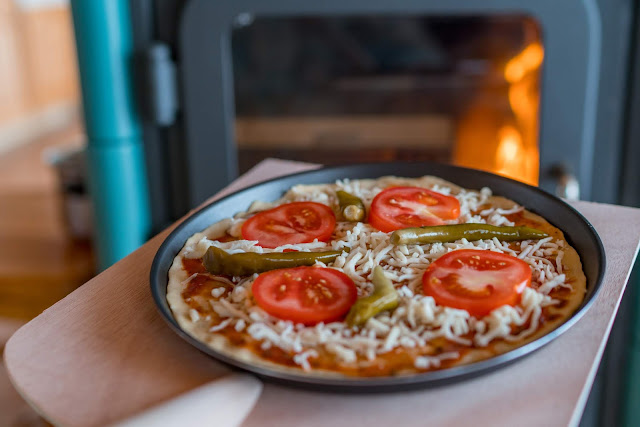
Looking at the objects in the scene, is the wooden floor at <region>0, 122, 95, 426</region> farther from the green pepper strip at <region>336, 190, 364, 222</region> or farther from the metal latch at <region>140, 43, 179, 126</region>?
the green pepper strip at <region>336, 190, 364, 222</region>

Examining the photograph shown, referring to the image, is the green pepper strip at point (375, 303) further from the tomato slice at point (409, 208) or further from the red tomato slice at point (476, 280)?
the tomato slice at point (409, 208)

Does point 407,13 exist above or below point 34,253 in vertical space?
above

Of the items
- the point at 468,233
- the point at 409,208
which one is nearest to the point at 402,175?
the point at 409,208

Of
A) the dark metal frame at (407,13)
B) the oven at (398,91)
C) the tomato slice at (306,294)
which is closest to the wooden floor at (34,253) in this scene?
the oven at (398,91)

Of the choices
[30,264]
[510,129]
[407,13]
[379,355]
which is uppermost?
[407,13]

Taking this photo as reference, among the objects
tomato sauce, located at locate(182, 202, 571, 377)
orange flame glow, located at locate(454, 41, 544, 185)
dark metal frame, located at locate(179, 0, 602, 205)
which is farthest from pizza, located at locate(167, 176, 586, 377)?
orange flame glow, located at locate(454, 41, 544, 185)

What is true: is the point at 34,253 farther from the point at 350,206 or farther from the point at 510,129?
the point at 350,206
